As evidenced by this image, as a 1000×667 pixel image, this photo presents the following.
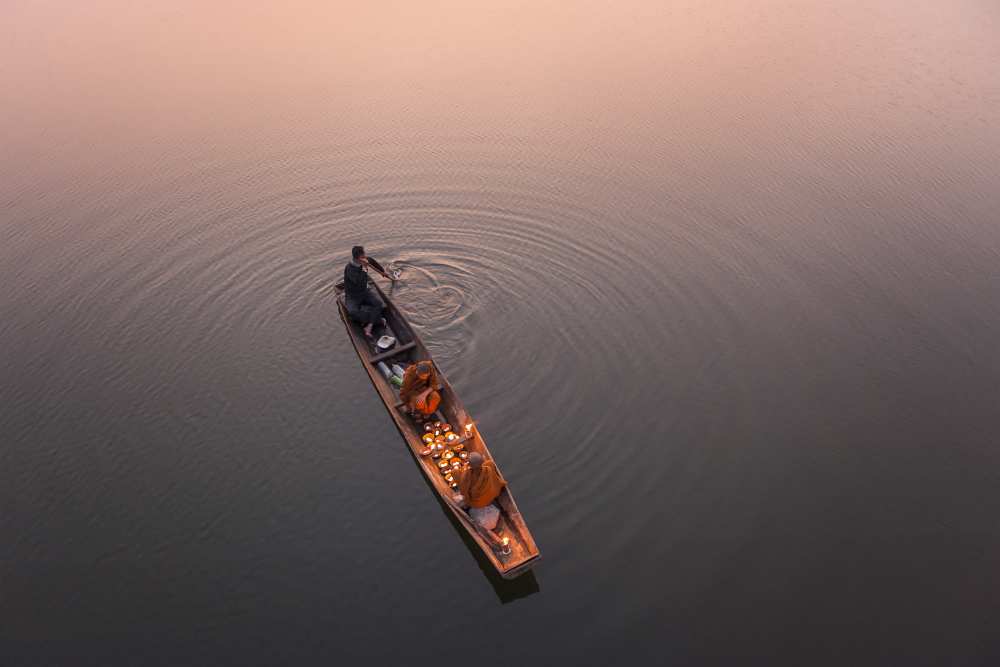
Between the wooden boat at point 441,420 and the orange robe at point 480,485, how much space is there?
0.15m

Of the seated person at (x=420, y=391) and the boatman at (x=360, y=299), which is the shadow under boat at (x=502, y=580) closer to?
the seated person at (x=420, y=391)

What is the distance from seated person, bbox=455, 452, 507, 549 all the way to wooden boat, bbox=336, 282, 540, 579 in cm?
10

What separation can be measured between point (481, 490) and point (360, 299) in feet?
14.2

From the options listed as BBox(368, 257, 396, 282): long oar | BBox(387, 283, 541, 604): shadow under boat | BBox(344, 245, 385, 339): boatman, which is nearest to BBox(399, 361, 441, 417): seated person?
BBox(387, 283, 541, 604): shadow under boat

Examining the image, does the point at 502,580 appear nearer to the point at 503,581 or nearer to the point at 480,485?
the point at 503,581

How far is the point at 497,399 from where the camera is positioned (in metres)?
10.3

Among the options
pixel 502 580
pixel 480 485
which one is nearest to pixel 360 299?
pixel 480 485

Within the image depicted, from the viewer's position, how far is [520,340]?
11227 mm

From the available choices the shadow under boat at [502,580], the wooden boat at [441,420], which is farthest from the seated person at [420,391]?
the shadow under boat at [502,580]

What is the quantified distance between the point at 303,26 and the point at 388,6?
8.70 ft

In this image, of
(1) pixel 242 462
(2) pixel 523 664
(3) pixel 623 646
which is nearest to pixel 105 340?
(1) pixel 242 462

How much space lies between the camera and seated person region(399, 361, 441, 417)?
Answer: 30.7 feet

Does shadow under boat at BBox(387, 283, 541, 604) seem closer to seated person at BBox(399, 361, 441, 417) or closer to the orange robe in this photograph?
the orange robe

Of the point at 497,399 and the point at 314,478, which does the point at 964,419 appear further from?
the point at 314,478
